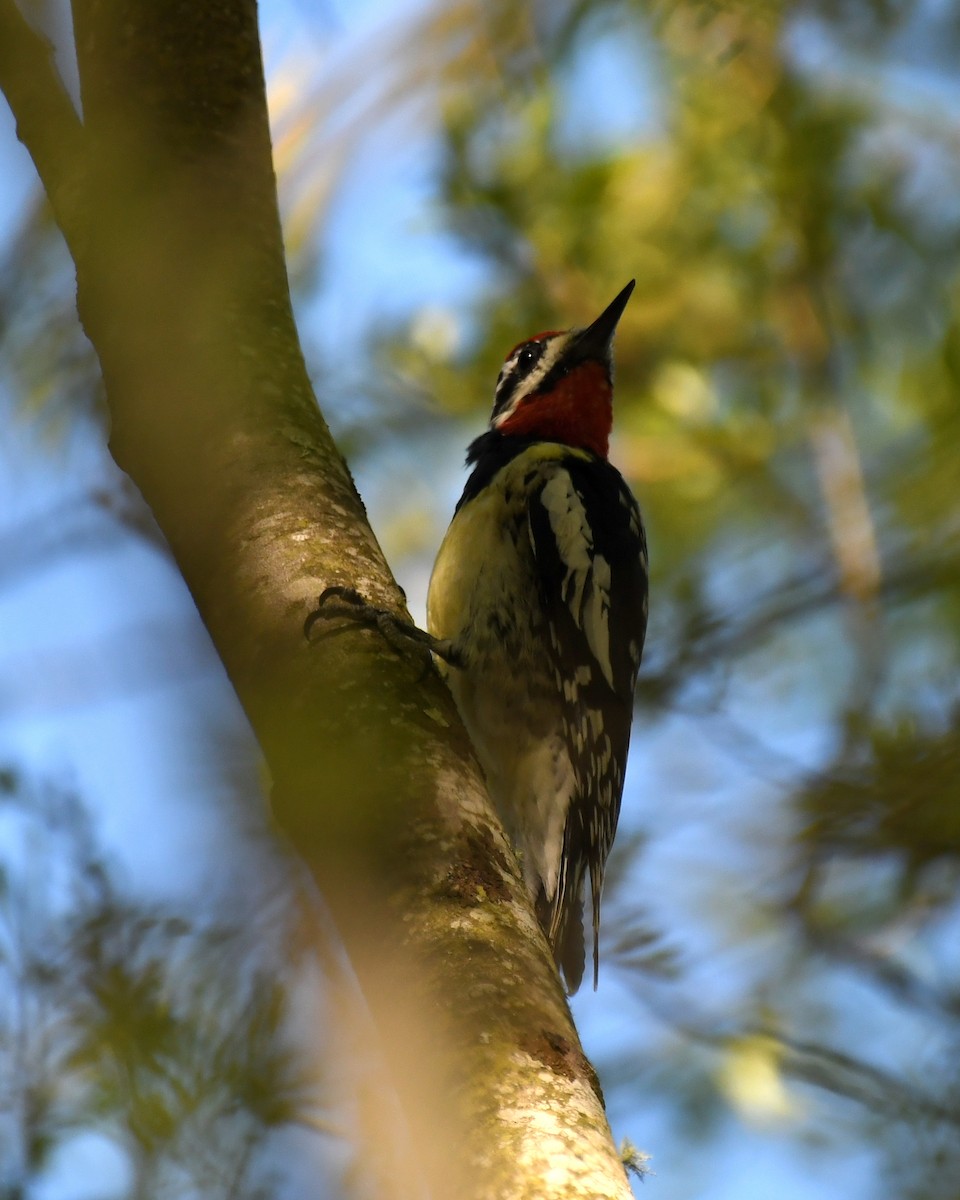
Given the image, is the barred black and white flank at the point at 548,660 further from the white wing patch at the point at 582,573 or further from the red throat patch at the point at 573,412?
the red throat patch at the point at 573,412

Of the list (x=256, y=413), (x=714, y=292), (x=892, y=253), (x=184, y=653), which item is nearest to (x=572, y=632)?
(x=714, y=292)

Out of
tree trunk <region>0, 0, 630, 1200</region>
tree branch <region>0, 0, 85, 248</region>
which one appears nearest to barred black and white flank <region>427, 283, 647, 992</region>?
tree trunk <region>0, 0, 630, 1200</region>

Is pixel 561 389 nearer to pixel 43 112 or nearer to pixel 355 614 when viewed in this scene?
pixel 43 112

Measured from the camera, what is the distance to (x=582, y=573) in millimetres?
3805

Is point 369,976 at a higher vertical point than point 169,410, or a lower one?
lower

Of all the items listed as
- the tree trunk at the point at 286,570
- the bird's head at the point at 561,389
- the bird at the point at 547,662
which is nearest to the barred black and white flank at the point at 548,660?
the bird at the point at 547,662

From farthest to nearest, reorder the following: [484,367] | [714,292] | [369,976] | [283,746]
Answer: [484,367], [714,292], [283,746], [369,976]

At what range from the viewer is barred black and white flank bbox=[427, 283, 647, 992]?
368 cm

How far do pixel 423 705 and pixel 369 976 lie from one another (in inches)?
19.6

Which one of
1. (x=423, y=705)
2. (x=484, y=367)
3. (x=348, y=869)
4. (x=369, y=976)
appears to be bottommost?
(x=369, y=976)

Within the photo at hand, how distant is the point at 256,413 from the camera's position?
241 cm

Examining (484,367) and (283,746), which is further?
(484,367)

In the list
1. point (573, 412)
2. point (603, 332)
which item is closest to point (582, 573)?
point (603, 332)

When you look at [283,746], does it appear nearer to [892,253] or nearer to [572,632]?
[892,253]
